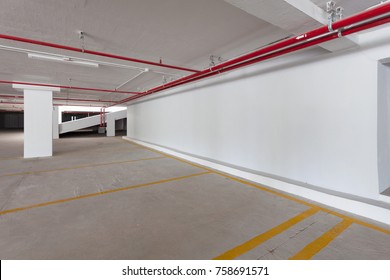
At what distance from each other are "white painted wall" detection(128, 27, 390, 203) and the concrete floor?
69 cm

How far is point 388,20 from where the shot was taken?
200 cm

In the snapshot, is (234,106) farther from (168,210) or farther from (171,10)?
(168,210)

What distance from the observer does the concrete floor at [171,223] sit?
1.91 m

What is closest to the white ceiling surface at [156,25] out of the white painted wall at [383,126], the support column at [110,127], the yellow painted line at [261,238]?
the white painted wall at [383,126]

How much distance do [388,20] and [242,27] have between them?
1706 mm

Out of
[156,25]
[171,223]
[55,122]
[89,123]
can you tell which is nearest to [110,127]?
[89,123]

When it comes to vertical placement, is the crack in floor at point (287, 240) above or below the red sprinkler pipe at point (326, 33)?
below

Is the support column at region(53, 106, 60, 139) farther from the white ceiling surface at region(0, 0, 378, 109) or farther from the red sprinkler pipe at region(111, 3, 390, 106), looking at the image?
the red sprinkler pipe at region(111, 3, 390, 106)

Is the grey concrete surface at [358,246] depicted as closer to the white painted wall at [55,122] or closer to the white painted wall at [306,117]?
the white painted wall at [306,117]

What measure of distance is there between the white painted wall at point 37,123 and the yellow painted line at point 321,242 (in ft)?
26.7

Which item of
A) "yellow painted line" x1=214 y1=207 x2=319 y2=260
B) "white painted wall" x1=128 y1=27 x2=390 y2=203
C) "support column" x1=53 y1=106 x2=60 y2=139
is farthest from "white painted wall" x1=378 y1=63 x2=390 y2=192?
"support column" x1=53 y1=106 x2=60 y2=139

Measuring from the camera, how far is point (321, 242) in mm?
2061
